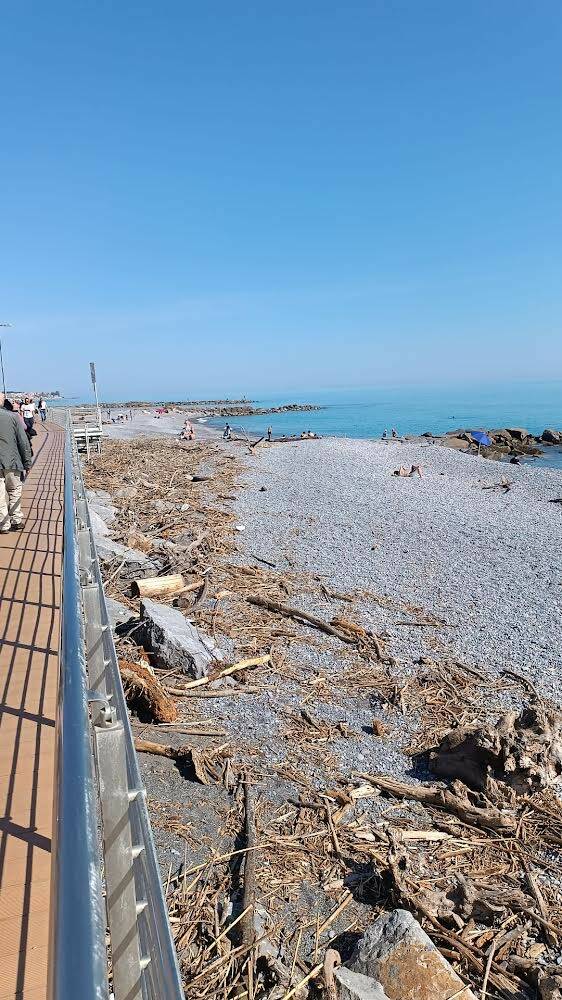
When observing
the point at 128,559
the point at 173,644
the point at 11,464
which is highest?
the point at 11,464

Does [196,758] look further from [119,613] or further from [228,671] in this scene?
[119,613]

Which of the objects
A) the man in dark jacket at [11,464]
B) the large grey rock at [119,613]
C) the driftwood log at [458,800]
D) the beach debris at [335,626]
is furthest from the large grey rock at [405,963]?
the man in dark jacket at [11,464]

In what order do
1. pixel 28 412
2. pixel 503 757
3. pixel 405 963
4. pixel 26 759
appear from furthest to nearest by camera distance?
1. pixel 28 412
2. pixel 503 757
3. pixel 26 759
4. pixel 405 963

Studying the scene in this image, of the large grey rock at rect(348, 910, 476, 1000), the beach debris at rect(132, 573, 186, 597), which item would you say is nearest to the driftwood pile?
the large grey rock at rect(348, 910, 476, 1000)

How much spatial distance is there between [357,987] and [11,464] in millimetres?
8781

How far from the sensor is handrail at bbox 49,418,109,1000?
3.04ft

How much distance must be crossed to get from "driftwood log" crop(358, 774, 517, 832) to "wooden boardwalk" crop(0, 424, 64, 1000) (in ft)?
12.0

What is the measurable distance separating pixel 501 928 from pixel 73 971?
15.7 ft

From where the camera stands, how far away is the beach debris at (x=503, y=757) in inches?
237

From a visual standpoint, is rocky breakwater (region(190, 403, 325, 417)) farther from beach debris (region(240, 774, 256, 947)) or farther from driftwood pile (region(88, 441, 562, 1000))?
beach debris (region(240, 774, 256, 947))

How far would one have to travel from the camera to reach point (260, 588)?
1169 cm

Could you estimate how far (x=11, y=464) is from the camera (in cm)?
972

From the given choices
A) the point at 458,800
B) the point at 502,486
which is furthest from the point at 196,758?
the point at 502,486

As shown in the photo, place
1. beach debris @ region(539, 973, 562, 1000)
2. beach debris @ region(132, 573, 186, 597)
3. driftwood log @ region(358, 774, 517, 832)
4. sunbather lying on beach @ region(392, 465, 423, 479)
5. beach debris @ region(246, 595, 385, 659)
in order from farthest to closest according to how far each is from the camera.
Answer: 1. sunbather lying on beach @ region(392, 465, 423, 479)
2. beach debris @ region(132, 573, 186, 597)
3. beach debris @ region(246, 595, 385, 659)
4. driftwood log @ region(358, 774, 517, 832)
5. beach debris @ region(539, 973, 562, 1000)
